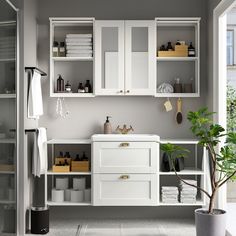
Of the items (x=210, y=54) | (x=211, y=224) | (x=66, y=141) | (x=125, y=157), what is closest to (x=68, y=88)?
(x=66, y=141)

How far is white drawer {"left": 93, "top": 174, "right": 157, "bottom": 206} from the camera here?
4.61 m

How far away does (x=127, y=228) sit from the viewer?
4633mm

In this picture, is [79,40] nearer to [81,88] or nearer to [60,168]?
[81,88]

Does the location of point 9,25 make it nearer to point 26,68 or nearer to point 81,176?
point 26,68

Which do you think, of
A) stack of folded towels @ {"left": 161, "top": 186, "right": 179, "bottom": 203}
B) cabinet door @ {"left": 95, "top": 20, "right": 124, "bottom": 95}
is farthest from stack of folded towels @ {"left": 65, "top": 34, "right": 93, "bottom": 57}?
stack of folded towels @ {"left": 161, "top": 186, "right": 179, "bottom": 203}

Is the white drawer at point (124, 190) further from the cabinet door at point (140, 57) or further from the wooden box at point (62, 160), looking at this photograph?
the cabinet door at point (140, 57)

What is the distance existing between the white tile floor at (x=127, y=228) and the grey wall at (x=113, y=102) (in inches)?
37.7

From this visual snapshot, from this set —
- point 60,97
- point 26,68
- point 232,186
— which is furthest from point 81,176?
point 232,186

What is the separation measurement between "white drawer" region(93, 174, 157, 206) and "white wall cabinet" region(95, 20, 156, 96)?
91cm

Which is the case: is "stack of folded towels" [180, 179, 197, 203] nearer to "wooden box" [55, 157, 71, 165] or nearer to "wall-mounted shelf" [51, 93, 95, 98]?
"wooden box" [55, 157, 71, 165]

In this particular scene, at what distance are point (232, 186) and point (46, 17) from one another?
9.37 ft

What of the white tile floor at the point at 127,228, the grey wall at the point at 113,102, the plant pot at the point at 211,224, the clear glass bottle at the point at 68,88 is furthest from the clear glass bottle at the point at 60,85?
the plant pot at the point at 211,224

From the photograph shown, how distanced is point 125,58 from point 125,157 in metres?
1.07

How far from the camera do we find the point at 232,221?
470 cm
